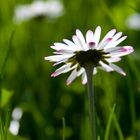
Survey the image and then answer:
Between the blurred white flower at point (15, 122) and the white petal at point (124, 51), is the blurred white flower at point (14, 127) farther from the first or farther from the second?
the white petal at point (124, 51)

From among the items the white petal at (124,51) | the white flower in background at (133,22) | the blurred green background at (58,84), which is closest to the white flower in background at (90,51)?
the white petal at (124,51)

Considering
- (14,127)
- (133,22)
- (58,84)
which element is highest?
(133,22)

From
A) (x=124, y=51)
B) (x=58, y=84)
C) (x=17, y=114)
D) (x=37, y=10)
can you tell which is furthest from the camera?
(x=37, y=10)

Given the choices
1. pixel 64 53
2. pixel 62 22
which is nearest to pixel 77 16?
pixel 62 22

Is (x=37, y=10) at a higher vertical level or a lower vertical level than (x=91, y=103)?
higher

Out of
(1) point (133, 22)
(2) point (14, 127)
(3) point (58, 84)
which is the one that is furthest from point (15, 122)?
(1) point (133, 22)

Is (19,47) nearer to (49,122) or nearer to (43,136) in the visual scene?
(49,122)

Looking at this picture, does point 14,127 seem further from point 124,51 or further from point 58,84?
point 58,84
